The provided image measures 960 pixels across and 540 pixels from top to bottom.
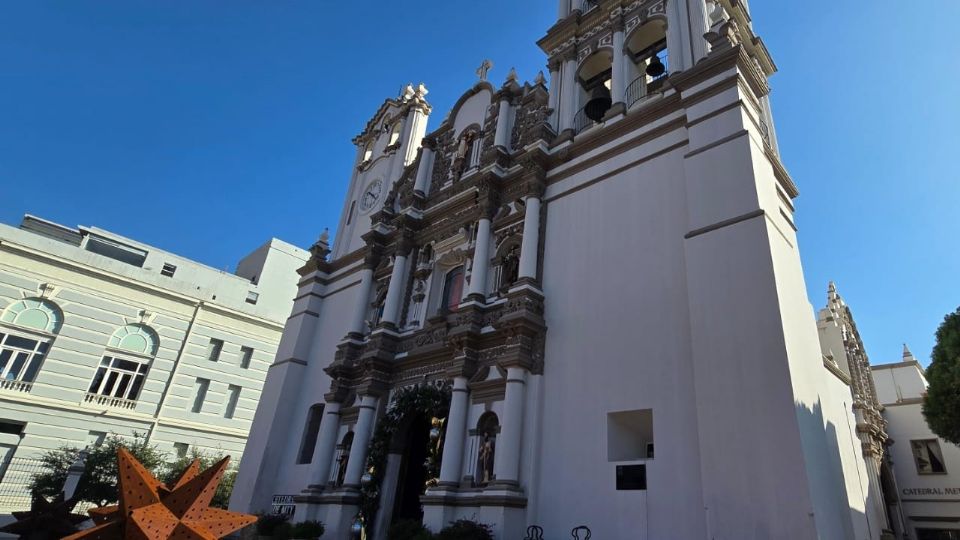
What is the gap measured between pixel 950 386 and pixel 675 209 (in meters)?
6.43

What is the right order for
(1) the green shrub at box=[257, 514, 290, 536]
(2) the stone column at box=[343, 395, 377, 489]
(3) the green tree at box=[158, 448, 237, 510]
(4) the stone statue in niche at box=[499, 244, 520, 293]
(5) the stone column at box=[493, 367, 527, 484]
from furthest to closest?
(3) the green tree at box=[158, 448, 237, 510]
(1) the green shrub at box=[257, 514, 290, 536]
(2) the stone column at box=[343, 395, 377, 489]
(4) the stone statue in niche at box=[499, 244, 520, 293]
(5) the stone column at box=[493, 367, 527, 484]

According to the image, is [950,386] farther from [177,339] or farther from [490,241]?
[177,339]

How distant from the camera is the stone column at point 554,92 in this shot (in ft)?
52.1

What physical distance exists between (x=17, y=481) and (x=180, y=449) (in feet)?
18.5

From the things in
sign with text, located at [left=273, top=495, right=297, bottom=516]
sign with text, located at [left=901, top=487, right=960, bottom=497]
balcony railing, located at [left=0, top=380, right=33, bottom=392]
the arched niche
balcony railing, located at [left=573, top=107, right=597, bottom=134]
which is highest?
the arched niche

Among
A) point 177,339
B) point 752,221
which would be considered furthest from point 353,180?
point 752,221

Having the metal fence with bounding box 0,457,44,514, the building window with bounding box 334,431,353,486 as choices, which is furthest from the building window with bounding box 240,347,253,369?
the building window with bounding box 334,431,353,486

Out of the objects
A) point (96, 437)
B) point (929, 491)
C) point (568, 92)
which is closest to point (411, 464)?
point (568, 92)

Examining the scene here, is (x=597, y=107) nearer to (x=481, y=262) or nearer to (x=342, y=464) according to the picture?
(x=481, y=262)

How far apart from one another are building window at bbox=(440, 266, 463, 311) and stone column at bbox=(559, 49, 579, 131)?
5.07 meters

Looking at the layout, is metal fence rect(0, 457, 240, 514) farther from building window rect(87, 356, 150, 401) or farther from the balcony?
building window rect(87, 356, 150, 401)

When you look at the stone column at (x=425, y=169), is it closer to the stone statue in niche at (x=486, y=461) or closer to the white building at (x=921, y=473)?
the stone statue in niche at (x=486, y=461)

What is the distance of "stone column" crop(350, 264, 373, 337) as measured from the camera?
1773 cm

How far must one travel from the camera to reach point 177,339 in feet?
83.7
